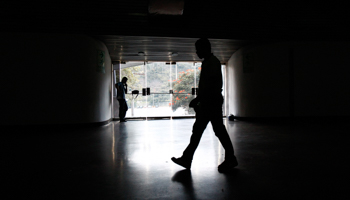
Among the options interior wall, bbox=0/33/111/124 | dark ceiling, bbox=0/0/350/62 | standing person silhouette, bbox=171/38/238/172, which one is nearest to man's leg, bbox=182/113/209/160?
standing person silhouette, bbox=171/38/238/172

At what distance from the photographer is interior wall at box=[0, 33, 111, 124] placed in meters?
5.61

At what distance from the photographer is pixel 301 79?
23.5 ft

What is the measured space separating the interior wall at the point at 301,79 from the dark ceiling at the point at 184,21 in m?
0.41

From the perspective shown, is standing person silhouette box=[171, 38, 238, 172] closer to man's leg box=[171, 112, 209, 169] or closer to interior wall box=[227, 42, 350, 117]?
man's leg box=[171, 112, 209, 169]

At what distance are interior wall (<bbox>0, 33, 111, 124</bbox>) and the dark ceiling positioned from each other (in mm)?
319

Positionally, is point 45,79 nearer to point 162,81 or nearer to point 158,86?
point 158,86

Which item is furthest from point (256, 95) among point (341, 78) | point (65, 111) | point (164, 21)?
point (65, 111)

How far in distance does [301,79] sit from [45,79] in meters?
7.96

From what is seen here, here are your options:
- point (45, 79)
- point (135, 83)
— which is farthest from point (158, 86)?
point (45, 79)

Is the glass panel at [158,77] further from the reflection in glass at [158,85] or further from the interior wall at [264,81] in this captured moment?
the interior wall at [264,81]

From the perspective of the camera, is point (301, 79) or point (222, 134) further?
point (301, 79)

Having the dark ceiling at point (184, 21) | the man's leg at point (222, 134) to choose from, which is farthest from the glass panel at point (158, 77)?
the man's leg at point (222, 134)

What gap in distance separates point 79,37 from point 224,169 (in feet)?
18.5

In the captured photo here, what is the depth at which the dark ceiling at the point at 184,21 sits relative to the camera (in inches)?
221
